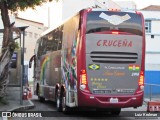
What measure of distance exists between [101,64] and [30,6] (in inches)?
216

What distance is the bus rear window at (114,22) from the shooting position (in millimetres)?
14261

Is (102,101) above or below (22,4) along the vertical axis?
below

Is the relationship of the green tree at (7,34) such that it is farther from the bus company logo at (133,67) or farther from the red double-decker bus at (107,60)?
the bus company logo at (133,67)

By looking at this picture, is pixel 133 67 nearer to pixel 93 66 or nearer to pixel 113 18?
pixel 93 66

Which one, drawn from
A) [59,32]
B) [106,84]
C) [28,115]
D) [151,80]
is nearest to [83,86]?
[106,84]

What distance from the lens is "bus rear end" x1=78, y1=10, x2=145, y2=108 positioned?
14.1 metres

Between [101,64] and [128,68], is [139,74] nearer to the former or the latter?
[128,68]

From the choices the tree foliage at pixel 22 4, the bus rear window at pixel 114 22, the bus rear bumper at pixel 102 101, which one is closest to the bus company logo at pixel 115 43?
the bus rear window at pixel 114 22

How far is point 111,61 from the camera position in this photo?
46.8 ft

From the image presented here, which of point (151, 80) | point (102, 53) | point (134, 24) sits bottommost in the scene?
point (151, 80)

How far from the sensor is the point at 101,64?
14188 millimetres

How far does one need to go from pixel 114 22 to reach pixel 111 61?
1352 mm

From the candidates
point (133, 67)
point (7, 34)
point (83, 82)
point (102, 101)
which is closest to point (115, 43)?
point (133, 67)

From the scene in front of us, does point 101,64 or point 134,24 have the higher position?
point 134,24
